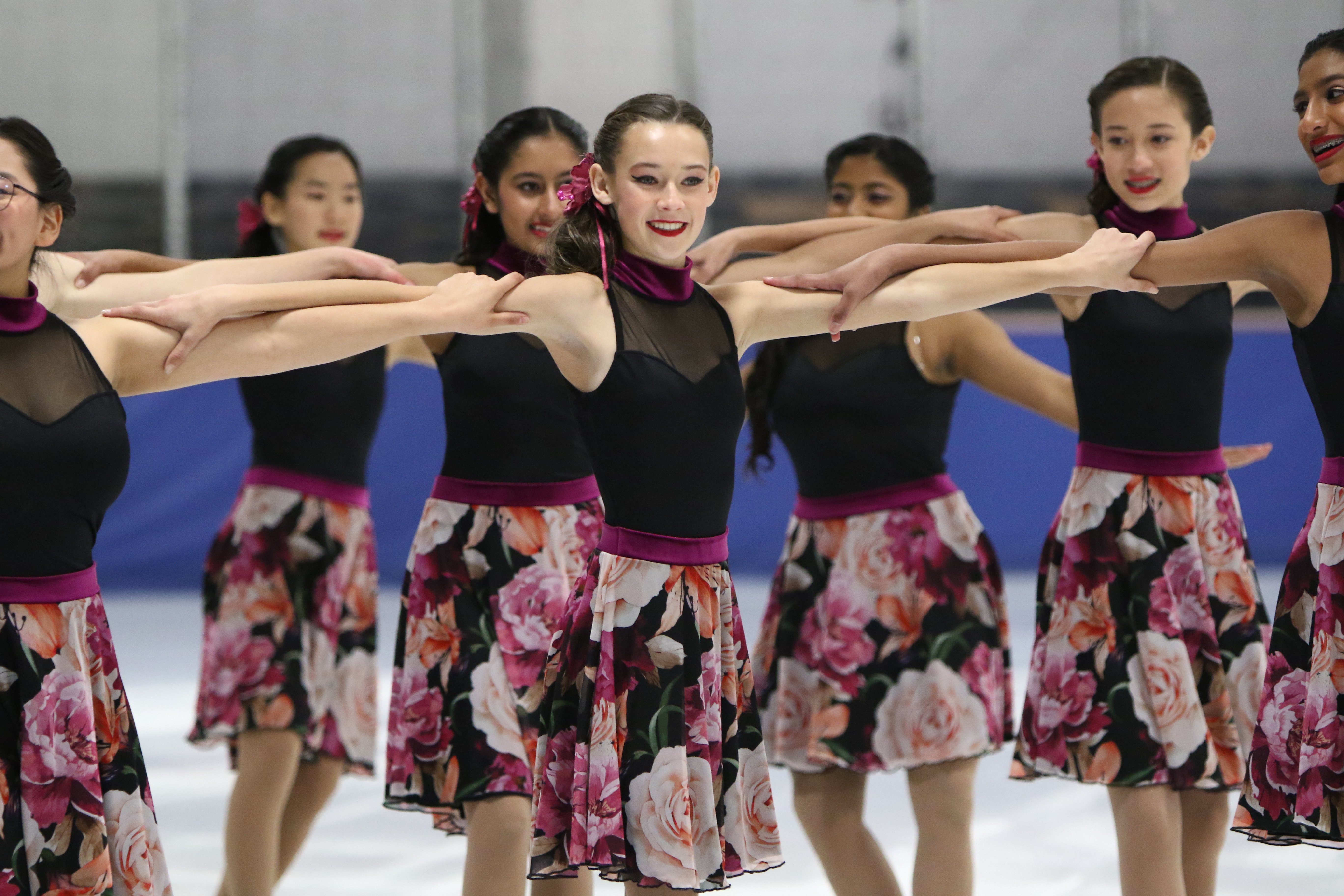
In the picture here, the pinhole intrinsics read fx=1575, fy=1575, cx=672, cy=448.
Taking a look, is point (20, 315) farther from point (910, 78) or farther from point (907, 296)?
point (910, 78)

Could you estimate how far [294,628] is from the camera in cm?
335

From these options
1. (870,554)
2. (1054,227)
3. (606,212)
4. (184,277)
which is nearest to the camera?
(606,212)

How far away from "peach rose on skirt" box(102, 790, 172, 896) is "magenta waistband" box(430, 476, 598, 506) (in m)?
0.97

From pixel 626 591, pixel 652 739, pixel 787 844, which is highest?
pixel 626 591

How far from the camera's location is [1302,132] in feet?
7.56

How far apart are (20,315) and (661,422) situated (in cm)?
85

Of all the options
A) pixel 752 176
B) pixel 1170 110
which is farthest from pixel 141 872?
pixel 752 176

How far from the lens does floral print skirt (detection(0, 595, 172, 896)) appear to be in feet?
6.11

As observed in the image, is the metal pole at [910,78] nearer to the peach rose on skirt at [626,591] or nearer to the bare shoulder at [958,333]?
the bare shoulder at [958,333]

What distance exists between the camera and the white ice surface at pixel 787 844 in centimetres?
350

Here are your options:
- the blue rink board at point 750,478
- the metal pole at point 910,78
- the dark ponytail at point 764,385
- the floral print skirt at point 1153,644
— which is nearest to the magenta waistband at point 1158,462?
the floral print skirt at point 1153,644

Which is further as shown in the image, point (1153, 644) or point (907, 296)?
point (1153, 644)

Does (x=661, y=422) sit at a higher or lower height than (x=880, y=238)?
lower

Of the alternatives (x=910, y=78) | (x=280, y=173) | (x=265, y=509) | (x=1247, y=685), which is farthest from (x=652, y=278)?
(x=910, y=78)
